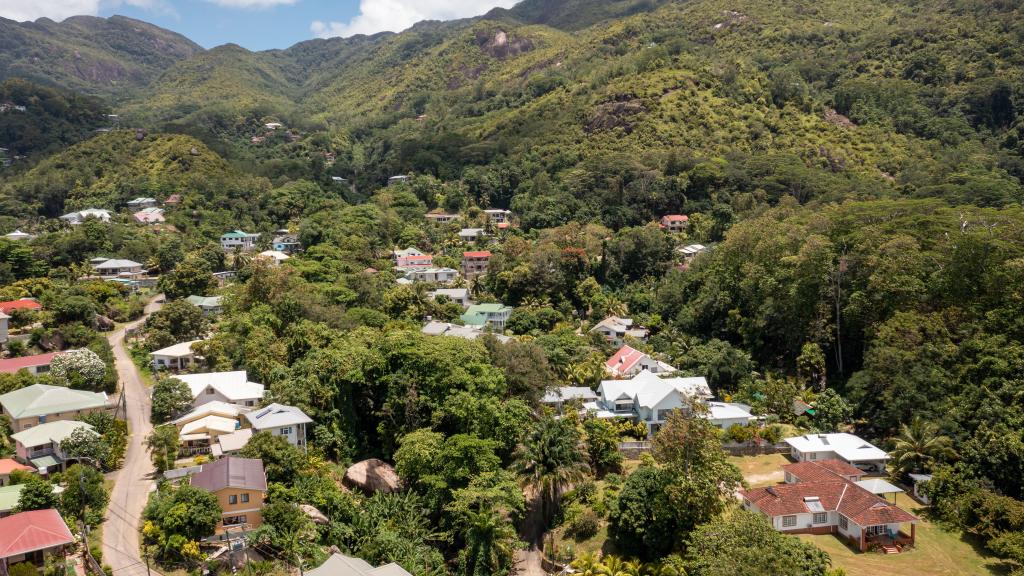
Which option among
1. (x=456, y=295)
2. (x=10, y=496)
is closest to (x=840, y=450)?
(x=456, y=295)

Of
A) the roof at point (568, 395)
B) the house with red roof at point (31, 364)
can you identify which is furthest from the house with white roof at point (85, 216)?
the roof at point (568, 395)

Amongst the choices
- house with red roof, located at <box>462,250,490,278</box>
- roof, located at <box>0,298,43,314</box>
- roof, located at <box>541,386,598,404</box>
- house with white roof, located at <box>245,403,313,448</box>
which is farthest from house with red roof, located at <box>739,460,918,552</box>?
roof, located at <box>0,298,43,314</box>

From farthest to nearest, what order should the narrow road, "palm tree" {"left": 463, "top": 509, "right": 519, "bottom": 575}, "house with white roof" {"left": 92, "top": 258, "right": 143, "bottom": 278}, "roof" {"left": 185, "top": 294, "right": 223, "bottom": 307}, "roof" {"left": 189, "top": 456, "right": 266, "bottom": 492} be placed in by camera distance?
"house with white roof" {"left": 92, "top": 258, "right": 143, "bottom": 278} → "roof" {"left": 185, "top": 294, "right": 223, "bottom": 307} → "palm tree" {"left": 463, "top": 509, "right": 519, "bottom": 575} → "roof" {"left": 189, "top": 456, "right": 266, "bottom": 492} → the narrow road

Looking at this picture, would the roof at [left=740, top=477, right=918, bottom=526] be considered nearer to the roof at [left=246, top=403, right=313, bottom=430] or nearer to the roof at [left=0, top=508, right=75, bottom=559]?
Result: the roof at [left=246, top=403, right=313, bottom=430]

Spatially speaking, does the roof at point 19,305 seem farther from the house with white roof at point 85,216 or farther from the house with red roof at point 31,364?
the house with white roof at point 85,216

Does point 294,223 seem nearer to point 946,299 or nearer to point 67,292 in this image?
point 67,292
